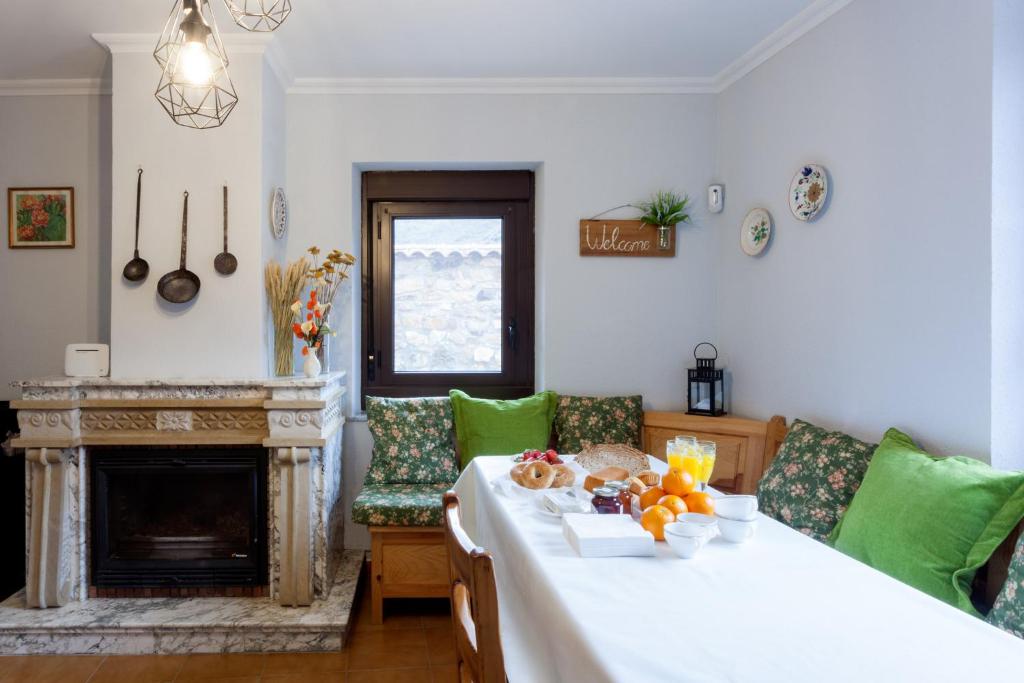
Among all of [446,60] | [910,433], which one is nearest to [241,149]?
[446,60]

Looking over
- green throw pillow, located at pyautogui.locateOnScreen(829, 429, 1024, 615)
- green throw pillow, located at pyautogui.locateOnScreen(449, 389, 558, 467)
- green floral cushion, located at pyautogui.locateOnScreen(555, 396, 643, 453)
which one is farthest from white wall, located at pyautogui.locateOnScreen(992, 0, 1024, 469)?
green throw pillow, located at pyautogui.locateOnScreen(449, 389, 558, 467)

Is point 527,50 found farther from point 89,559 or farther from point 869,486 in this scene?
point 89,559

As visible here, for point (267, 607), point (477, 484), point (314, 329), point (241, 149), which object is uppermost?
point (241, 149)

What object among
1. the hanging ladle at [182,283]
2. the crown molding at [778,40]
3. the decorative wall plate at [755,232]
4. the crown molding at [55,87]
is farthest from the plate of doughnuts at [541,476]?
the crown molding at [55,87]

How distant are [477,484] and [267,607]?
1243 millimetres

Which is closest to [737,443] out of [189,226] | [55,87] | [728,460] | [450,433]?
[728,460]

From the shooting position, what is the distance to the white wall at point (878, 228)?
6.27 feet

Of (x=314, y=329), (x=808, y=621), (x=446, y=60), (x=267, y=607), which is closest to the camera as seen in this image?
(x=808, y=621)

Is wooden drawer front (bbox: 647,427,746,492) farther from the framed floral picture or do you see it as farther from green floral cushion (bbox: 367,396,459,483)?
the framed floral picture

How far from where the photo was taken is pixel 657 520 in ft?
4.66

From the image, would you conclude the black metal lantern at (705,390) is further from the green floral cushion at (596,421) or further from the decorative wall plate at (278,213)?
the decorative wall plate at (278,213)

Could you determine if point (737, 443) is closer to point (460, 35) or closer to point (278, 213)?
point (460, 35)

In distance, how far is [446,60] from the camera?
120 inches

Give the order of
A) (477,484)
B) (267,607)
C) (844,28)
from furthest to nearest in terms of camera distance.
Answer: (267,607) < (844,28) < (477,484)
